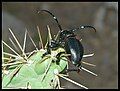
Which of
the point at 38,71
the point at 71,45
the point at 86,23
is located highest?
the point at 86,23

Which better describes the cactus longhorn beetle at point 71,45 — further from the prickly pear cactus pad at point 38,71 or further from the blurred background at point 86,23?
the blurred background at point 86,23

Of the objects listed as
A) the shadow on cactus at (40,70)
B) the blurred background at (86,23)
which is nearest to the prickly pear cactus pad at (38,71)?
the shadow on cactus at (40,70)

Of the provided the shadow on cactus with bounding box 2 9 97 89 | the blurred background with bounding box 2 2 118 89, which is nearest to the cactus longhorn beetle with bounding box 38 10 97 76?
the shadow on cactus with bounding box 2 9 97 89

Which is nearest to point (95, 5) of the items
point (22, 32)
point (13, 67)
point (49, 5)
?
point (49, 5)

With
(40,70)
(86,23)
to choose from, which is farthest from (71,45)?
(86,23)

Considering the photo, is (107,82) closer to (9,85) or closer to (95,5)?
(95,5)

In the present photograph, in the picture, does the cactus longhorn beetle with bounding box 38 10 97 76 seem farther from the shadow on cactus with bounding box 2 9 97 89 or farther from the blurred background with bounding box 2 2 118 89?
the blurred background with bounding box 2 2 118 89

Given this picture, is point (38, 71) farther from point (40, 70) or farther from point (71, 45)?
point (71, 45)

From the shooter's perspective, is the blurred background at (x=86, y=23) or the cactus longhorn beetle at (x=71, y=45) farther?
the blurred background at (x=86, y=23)
